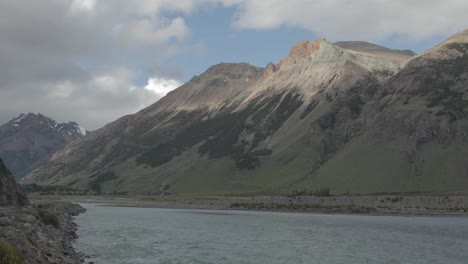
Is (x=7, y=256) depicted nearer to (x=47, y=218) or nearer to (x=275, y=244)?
(x=275, y=244)

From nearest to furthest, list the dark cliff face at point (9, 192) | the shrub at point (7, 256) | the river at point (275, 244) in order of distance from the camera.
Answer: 1. the shrub at point (7, 256)
2. the river at point (275, 244)
3. the dark cliff face at point (9, 192)

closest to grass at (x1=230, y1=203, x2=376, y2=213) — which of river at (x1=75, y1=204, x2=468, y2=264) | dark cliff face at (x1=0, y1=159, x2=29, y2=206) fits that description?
river at (x1=75, y1=204, x2=468, y2=264)

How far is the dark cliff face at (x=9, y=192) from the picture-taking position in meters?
91.8

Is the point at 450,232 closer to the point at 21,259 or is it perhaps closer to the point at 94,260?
the point at 94,260

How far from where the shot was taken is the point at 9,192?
94.8 metres

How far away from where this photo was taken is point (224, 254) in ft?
184

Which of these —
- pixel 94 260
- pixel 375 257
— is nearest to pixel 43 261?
pixel 94 260

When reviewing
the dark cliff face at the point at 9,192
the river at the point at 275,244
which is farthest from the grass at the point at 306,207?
the dark cliff face at the point at 9,192

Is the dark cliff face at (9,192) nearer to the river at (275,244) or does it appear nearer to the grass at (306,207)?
the river at (275,244)

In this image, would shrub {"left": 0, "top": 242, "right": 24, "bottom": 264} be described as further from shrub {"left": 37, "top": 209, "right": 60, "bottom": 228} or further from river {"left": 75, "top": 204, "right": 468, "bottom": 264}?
shrub {"left": 37, "top": 209, "right": 60, "bottom": 228}

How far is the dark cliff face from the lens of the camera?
91.8 metres

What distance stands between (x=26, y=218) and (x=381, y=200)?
136419mm

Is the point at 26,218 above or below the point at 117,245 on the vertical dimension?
above

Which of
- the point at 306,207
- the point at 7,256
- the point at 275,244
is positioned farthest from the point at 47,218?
the point at 306,207
